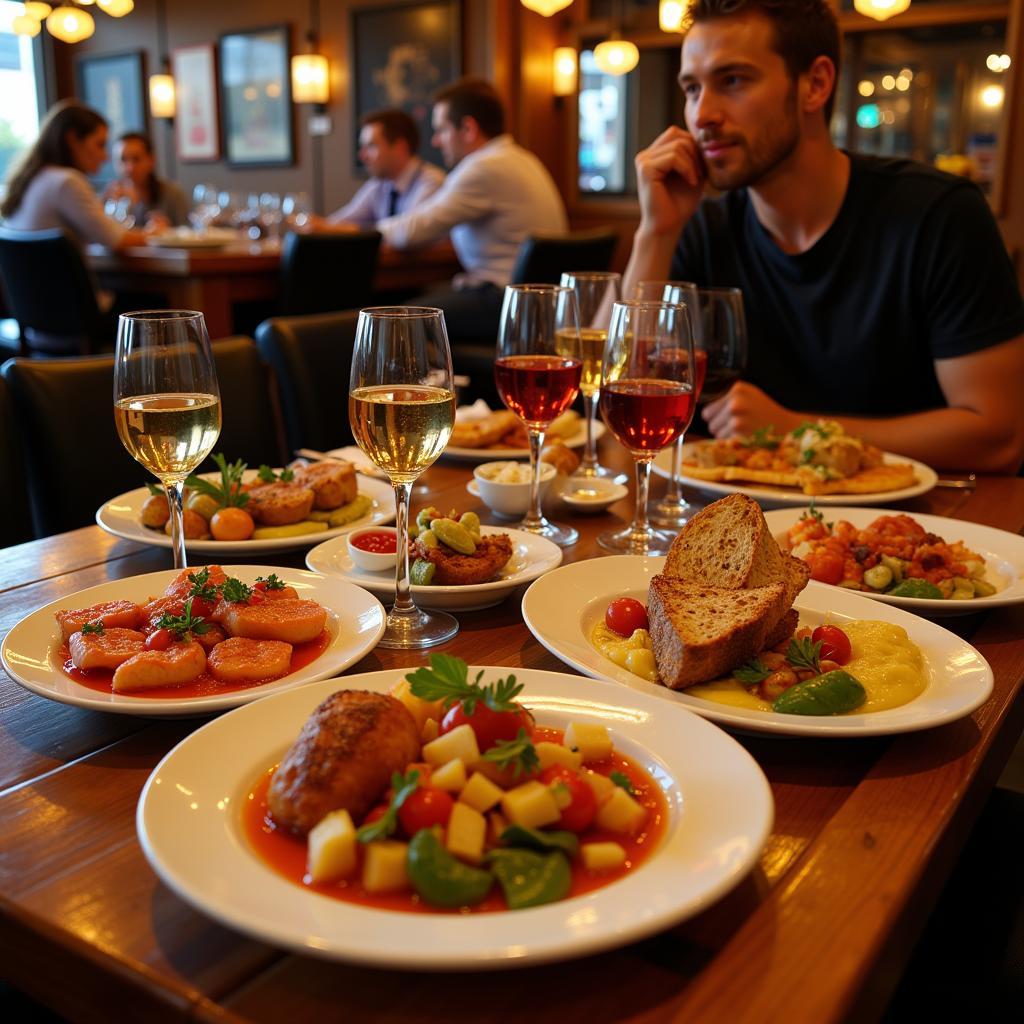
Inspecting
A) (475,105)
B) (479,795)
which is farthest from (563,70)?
(479,795)

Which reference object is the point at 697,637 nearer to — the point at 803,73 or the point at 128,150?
the point at 803,73

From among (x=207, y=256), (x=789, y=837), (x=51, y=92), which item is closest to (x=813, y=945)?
(x=789, y=837)

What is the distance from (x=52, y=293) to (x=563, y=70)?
4.77 m

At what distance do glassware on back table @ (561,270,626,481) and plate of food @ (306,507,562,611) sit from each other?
49cm

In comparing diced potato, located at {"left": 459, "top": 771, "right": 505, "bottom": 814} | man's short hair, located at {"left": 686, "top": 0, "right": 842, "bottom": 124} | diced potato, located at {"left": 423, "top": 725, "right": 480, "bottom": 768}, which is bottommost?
diced potato, located at {"left": 459, "top": 771, "right": 505, "bottom": 814}

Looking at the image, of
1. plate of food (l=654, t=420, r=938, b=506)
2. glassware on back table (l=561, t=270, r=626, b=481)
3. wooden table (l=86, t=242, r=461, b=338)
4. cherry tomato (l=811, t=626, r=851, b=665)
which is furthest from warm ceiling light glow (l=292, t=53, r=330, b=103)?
cherry tomato (l=811, t=626, r=851, b=665)

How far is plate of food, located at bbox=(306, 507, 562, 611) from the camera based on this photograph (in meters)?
1.21

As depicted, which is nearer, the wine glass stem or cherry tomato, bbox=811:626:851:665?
cherry tomato, bbox=811:626:851:665

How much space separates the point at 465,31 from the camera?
786cm

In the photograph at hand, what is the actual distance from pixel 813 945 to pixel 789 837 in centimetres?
13

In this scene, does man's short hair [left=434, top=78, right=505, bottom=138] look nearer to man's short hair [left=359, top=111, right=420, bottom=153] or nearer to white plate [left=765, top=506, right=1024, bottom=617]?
man's short hair [left=359, top=111, right=420, bottom=153]

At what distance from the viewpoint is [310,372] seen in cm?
247

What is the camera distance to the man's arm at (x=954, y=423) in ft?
6.77

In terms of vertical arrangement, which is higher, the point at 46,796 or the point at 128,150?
the point at 128,150
